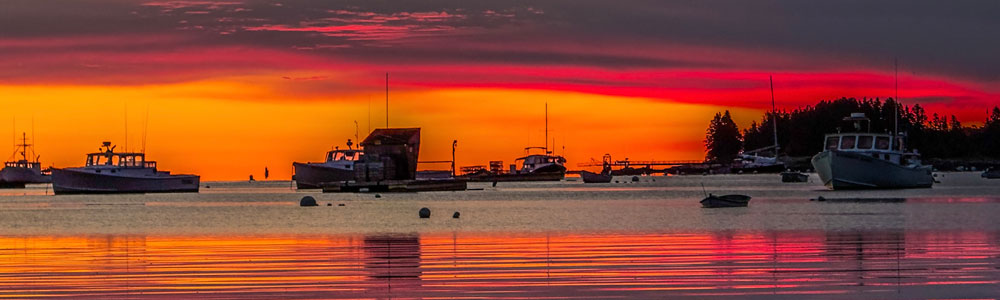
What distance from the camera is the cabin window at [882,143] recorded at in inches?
4565

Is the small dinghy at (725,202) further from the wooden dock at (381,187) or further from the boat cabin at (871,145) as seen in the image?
the wooden dock at (381,187)

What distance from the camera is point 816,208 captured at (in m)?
76.3

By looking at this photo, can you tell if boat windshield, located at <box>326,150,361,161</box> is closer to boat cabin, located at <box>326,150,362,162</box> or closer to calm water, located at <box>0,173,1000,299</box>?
boat cabin, located at <box>326,150,362,162</box>

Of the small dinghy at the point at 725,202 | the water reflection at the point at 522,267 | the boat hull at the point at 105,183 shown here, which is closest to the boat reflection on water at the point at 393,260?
the water reflection at the point at 522,267

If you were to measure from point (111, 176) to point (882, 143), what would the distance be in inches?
2665

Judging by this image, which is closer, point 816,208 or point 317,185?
point 816,208

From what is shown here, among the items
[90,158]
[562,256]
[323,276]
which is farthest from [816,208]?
[90,158]

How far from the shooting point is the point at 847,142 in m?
117

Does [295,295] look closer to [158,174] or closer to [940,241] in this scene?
[940,241]

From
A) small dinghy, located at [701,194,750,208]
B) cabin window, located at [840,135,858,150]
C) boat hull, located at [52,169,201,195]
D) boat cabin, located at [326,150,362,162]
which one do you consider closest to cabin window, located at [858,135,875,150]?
cabin window, located at [840,135,858,150]

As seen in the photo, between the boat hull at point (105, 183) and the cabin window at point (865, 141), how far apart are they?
216ft

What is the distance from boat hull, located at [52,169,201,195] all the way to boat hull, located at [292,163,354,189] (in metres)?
14.6

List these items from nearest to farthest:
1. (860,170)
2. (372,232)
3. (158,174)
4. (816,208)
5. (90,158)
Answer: (372,232), (816,208), (860,170), (90,158), (158,174)

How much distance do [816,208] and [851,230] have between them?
2818cm
